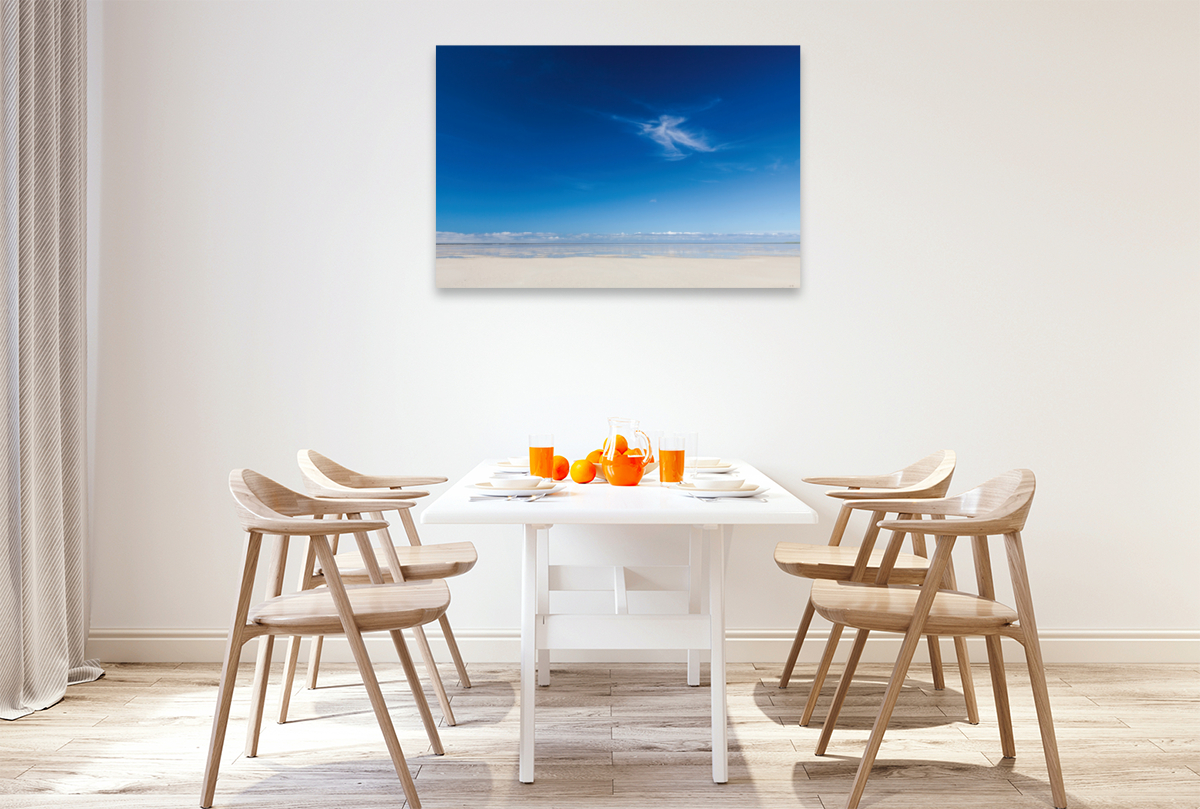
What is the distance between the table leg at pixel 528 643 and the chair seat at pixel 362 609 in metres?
0.20

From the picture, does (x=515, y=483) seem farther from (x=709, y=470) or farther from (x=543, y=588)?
(x=709, y=470)

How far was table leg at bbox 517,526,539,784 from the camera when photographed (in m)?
2.00

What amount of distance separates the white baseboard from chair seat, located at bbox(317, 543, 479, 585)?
0.55m

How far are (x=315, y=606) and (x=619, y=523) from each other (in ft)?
2.49

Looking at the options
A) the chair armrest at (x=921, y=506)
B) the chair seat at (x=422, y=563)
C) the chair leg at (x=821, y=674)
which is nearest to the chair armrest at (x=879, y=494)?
the chair armrest at (x=921, y=506)

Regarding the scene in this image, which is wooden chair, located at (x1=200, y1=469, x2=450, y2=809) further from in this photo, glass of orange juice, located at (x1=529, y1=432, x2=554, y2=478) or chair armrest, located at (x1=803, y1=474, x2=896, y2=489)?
chair armrest, located at (x1=803, y1=474, x2=896, y2=489)

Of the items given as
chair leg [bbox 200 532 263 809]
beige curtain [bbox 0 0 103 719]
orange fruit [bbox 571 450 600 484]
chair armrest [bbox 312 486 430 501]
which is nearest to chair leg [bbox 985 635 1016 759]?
orange fruit [bbox 571 450 600 484]

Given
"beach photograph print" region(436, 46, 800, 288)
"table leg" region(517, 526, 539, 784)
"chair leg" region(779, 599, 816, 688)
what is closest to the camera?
"table leg" region(517, 526, 539, 784)

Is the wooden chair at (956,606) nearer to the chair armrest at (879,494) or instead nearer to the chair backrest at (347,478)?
the chair armrest at (879,494)

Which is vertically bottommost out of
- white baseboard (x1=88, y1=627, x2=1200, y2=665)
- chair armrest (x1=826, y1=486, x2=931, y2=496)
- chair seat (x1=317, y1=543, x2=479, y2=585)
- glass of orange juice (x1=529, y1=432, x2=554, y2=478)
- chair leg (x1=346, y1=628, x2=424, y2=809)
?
white baseboard (x1=88, y1=627, x2=1200, y2=665)

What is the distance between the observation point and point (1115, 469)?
3.02m

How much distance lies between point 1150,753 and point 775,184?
210 cm

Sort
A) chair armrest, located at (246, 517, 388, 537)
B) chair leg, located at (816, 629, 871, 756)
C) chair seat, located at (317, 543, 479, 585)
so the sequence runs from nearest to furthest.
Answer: chair armrest, located at (246, 517, 388, 537)
chair leg, located at (816, 629, 871, 756)
chair seat, located at (317, 543, 479, 585)

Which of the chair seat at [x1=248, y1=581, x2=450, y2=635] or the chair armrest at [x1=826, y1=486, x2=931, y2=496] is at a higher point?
the chair armrest at [x1=826, y1=486, x2=931, y2=496]
